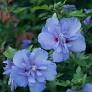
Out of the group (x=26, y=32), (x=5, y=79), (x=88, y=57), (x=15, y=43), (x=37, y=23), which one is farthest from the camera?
(x=37, y=23)

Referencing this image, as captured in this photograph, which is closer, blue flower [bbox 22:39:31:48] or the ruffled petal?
the ruffled petal

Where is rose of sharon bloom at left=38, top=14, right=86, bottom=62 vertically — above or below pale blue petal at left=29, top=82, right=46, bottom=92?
above

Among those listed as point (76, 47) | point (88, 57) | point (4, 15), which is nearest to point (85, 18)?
point (88, 57)

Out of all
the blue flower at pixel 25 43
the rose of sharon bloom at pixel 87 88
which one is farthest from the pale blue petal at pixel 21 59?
the blue flower at pixel 25 43

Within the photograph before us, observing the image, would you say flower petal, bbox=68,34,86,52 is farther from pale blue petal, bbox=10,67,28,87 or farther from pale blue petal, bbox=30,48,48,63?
pale blue petal, bbox=10,67,28,87

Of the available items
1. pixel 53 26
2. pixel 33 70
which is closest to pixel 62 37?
pixel 53 26

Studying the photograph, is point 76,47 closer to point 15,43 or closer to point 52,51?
point 52,51

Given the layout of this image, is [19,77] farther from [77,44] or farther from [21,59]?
[77,44]

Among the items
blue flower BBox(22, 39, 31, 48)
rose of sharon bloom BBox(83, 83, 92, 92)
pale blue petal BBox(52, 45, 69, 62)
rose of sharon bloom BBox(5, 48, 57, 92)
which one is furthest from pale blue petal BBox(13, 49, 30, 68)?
blue flower BBox(22, 39, 31, 48)
